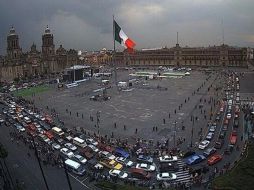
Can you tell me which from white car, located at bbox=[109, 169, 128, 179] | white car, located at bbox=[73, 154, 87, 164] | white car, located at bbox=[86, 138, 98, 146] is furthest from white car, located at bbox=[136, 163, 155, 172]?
white car, located at bbox=[86, 138, 98, 146]

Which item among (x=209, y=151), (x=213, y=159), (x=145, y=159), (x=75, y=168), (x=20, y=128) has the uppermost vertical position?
(x=20, y=128)

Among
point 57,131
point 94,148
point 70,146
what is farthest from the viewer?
point 57,131

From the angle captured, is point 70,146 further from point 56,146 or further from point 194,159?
point 194,159

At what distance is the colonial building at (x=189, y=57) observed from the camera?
338 feet

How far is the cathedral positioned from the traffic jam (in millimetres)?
55928

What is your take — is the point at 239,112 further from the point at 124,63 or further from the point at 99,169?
the point at 124,63

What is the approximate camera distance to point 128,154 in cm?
2953

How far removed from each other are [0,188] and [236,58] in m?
93.3

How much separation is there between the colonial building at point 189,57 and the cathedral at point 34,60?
64.4 feet

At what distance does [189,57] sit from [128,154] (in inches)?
3479

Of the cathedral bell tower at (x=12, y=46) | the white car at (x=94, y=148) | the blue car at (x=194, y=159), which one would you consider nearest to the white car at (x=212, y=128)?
the blue car at (x=194, y=159)

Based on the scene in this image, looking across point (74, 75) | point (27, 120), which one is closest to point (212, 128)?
point (27, 120)

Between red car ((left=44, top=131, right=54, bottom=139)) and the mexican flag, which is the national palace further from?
red car ((left=44, top=131, right=54, bottom=139))

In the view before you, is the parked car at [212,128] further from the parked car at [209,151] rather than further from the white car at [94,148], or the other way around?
the white car at [94,148]
